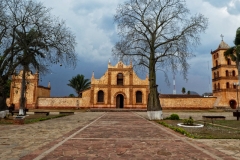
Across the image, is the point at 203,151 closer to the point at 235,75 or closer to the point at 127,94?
the point at 127,94

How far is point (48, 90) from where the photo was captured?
44.9 metres

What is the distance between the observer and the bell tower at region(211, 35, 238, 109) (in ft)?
136

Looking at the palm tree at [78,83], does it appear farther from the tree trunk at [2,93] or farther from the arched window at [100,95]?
the tree trunk at [2,93]

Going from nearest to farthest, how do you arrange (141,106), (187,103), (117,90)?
1. (141,106)
2. (117,90)
3. (187,103)

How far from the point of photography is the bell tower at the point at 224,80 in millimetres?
41344

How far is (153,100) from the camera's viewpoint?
16906 millimetres

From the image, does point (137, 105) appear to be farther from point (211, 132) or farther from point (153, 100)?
point (211, 132)

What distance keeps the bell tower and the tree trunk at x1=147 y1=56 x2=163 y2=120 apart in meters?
28.3

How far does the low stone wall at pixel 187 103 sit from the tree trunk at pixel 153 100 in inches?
919

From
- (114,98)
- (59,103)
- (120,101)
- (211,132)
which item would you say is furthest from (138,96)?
(211,132)

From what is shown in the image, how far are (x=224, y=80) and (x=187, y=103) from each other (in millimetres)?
10147

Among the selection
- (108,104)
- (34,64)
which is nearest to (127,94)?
(108,104)

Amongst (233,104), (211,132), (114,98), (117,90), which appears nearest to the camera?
(211,132)

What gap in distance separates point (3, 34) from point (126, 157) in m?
14.2
